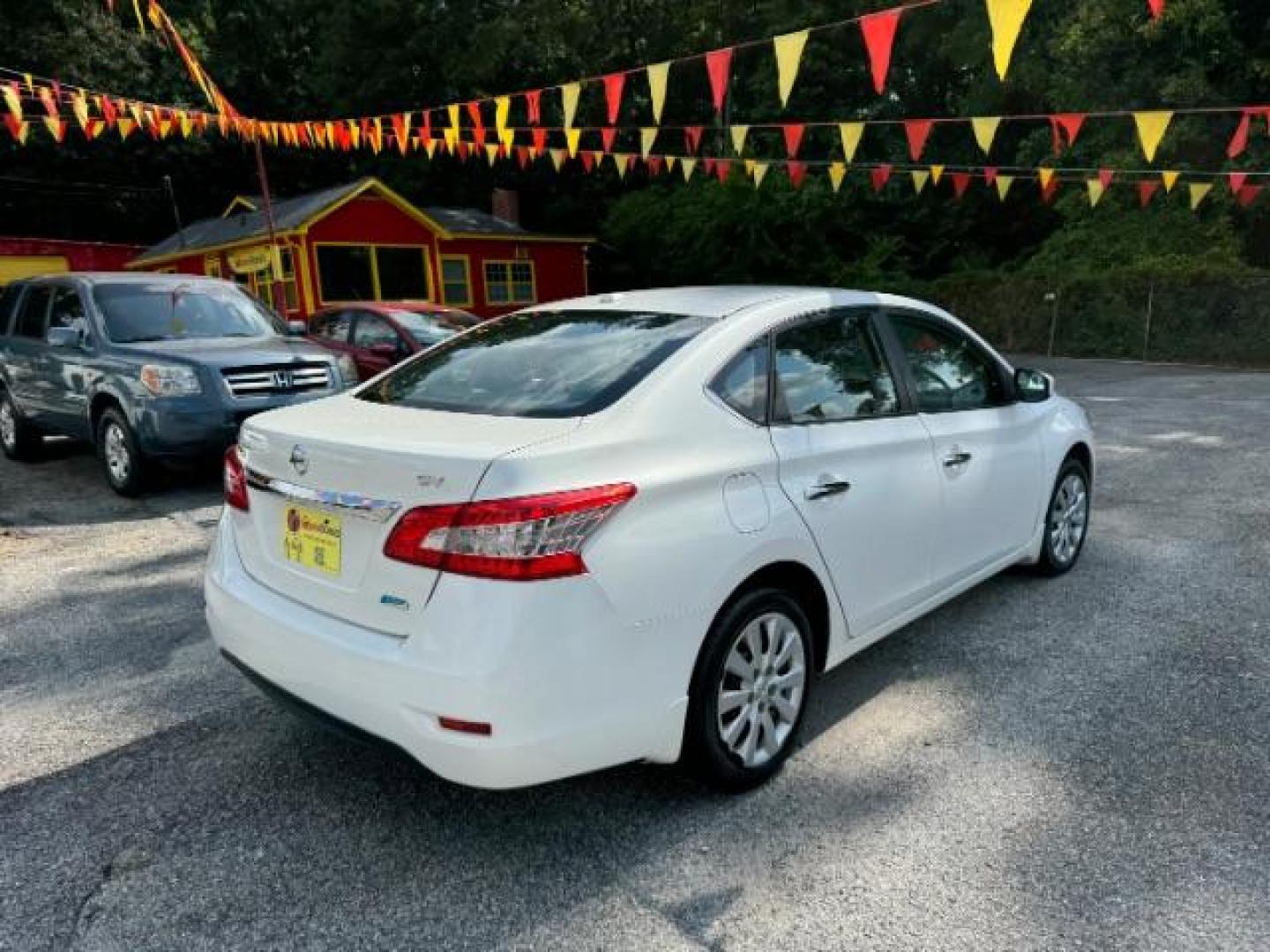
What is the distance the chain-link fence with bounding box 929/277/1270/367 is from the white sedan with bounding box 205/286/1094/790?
675 inches

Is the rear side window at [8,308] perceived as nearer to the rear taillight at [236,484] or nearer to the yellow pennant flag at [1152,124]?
the rear taillight at [236,484]

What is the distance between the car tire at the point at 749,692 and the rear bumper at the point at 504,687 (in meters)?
0.13

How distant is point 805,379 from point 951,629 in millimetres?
1672

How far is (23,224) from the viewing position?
110 feet

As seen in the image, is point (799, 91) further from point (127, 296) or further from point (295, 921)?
point (295, 921)

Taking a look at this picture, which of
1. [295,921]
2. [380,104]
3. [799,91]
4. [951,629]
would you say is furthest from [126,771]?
[380,104]

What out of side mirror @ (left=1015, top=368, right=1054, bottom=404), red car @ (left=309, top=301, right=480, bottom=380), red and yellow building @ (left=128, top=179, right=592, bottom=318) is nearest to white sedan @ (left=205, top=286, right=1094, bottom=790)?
side mirror @ (left=1015, top=368, right=1054, bottom=404)

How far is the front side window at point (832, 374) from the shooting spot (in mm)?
3090

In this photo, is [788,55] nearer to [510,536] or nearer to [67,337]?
[510,536]

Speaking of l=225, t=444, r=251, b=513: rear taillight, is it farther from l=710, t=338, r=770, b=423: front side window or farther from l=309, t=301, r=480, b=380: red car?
l=309, t=301, r=480, b=380: red car

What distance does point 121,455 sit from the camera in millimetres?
7176

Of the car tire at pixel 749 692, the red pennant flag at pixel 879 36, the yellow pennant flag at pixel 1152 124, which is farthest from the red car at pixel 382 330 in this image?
the car tire at pixel 749 692

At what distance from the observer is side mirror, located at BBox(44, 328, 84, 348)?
7.43 m

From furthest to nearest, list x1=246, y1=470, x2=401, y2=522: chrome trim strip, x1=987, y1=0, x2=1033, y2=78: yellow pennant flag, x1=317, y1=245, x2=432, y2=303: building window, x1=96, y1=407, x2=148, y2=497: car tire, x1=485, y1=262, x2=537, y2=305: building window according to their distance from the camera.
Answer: x1=485, y1=262, x2=537, y2=305: building window, x1=317, y1=245, x2=432, y2=303: building window, x1=96, y1=407, x2=148, y2=497: car tire, x1=987, y1=0, x2=1033, y2=78: yellow pennant flag, x1=246, y1=470, x2=401, y2=522: chrome trim strip
